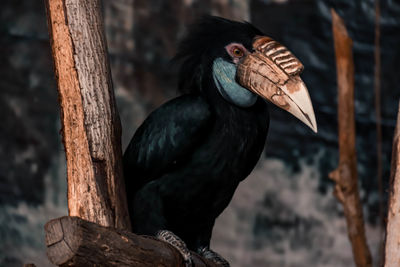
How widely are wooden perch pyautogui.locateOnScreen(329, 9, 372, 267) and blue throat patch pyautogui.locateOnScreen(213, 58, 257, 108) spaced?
71cm

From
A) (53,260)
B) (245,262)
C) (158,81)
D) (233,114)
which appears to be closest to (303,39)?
(158,81)

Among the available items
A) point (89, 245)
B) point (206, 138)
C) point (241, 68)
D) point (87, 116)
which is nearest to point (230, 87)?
point (241, 68)

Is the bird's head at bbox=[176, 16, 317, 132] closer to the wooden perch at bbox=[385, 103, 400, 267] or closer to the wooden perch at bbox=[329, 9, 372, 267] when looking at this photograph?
the wooden perch at bbox=[385, 103, 400, 267]

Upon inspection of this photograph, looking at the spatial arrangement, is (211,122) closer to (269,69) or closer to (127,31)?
(269,69)

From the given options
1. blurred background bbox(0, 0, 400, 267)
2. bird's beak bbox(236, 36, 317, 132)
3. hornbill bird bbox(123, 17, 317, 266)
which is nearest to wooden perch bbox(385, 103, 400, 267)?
bird's beak bbox(236, 36, 317, 132)

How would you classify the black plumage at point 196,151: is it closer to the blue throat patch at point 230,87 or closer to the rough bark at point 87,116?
the blue throat patch at point 230,87

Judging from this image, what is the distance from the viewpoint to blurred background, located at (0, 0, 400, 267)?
3510 millimetres

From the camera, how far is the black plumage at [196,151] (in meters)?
2.28

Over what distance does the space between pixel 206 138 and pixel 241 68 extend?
0.26 metres

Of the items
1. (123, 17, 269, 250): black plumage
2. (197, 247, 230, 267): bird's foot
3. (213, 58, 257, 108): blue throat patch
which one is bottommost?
(197, 247, 230, 267): bird's foot

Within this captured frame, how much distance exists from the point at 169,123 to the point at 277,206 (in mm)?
1410

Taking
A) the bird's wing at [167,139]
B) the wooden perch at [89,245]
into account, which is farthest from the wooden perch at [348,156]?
the wooden perch at [89,245]

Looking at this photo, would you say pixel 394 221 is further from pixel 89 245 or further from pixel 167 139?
pixel 89 245

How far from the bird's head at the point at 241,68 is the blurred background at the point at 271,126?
43.4 inches
